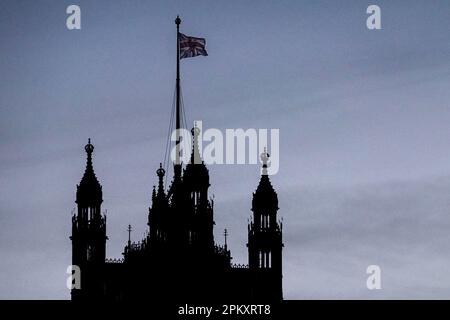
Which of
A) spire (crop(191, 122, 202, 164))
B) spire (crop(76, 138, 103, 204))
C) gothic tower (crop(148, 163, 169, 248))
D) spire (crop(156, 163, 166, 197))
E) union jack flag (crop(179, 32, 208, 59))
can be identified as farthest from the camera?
spire (crop(156, 163, 166, 197))

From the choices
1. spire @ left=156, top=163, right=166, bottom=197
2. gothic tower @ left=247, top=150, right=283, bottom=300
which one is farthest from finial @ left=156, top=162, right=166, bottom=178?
gothic tower @ left=247, top=150, right=283, bottom=300

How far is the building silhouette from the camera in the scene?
122688 millimetres

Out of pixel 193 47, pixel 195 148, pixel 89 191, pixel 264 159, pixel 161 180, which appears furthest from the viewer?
pixel 161 180

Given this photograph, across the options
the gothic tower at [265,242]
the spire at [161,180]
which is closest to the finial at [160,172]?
the spire at [161,180]

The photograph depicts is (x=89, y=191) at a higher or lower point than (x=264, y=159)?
lower

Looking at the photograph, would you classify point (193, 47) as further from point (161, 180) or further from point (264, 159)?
point (161, 180)

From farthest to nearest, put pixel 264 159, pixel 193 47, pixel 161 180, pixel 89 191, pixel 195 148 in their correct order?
1. pixel 161 180
2. pixel 195 148
3. pixel 264 159
4. pixel 89 191
5. pixel 193 47

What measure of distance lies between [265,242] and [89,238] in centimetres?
1407

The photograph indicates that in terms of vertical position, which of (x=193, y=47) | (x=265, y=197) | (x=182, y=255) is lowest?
(x=182, y=255)

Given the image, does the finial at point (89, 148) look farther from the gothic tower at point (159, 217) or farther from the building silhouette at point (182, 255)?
the gothic tower at point (159, 217)

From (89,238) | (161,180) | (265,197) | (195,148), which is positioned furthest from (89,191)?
(265,197)

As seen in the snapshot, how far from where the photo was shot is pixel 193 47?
398ft

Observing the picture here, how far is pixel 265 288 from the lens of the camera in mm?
122750

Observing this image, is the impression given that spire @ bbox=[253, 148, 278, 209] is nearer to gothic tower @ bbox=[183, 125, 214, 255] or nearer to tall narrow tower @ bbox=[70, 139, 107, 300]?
gothic tower @ bbox=[183, 125, 214, 255]
